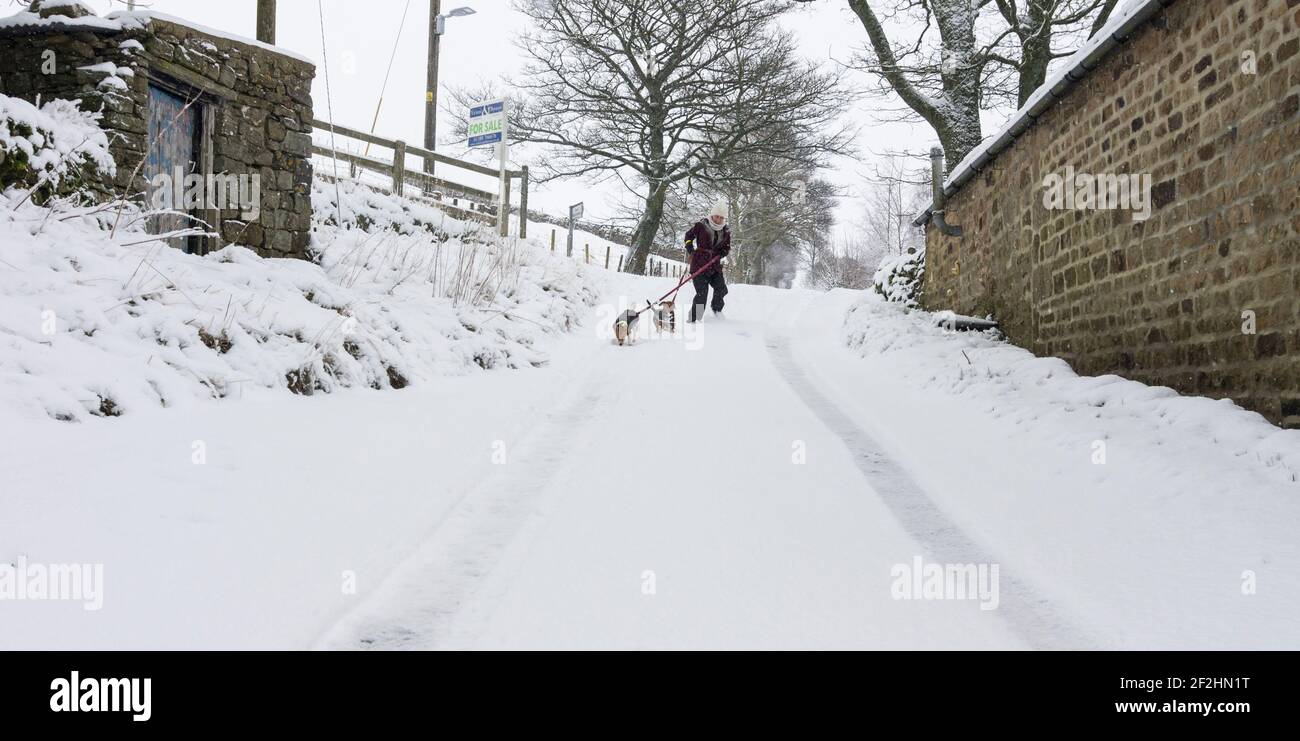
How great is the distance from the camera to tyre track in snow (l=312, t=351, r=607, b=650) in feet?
7.84

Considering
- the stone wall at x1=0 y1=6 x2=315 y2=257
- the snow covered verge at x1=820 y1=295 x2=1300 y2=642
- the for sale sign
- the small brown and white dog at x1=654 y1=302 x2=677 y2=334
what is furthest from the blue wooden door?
→ the for sale sign

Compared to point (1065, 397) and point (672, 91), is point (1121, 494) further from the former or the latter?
point (672, 91)

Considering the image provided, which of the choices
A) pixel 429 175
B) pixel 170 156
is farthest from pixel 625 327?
pixel 429 175

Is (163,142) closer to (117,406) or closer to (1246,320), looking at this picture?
(117,406)

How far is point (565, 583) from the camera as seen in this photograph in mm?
2789

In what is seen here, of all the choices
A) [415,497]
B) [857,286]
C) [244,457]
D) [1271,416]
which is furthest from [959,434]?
[857,286]

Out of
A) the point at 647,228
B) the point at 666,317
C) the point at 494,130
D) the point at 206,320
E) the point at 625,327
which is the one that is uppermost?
the point at 494,130

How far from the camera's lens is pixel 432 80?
16.7 m

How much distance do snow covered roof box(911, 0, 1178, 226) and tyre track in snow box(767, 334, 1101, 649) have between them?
3.37 meters

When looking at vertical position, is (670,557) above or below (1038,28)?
below

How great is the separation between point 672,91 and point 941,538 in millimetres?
17724

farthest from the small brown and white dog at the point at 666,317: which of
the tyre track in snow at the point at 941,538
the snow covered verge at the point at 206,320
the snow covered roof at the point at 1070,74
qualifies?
the tyre track in snow at the point at 941,538

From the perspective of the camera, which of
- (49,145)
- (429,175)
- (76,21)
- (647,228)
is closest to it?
(49,145)

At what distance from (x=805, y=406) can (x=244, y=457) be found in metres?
4.21
